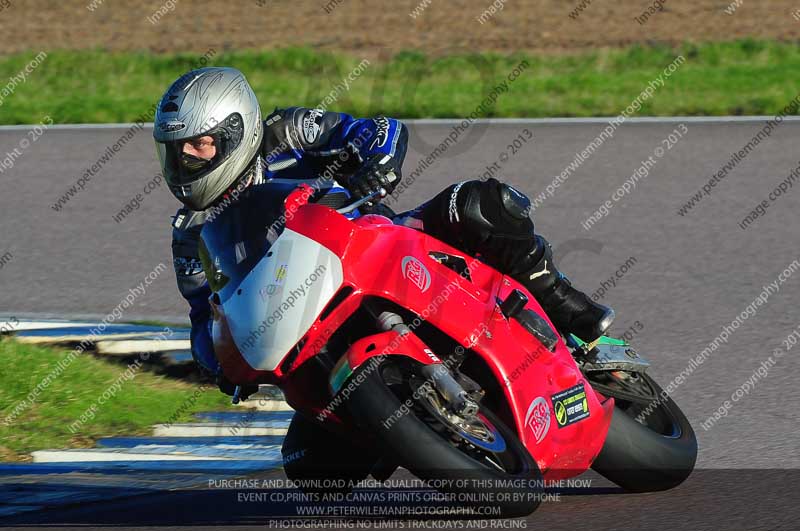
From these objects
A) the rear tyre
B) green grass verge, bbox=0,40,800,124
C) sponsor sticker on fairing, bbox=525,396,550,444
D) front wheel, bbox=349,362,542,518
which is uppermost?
sponsor sticker on fairing, bbox=525,396,550,444

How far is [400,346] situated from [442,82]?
11.5m

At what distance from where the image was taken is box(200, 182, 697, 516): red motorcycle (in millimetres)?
4074

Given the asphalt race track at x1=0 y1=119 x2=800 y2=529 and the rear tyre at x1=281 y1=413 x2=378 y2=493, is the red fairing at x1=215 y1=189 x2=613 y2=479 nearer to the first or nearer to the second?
the asphalt race track at x1=0 y1=119 x2=800 y2=529

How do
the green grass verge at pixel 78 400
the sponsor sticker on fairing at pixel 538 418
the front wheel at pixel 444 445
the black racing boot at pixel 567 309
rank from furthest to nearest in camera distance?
the green grass verge at pixel 78 400
the black racing boot at pixel 567 309
the sponsor sticker on fairing at pixel 538 418
the front wheel at pixel 444 445

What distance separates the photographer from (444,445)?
3.98m

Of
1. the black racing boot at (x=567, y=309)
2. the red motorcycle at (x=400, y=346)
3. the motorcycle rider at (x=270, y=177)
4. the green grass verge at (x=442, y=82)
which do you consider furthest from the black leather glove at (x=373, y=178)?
the green grass verge at (x=442, y=82)

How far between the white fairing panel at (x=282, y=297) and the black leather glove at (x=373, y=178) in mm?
500

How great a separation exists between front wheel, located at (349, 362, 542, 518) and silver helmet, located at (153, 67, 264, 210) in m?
0.96

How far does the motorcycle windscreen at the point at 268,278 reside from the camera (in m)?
4.18

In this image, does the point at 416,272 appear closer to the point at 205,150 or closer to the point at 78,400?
the point at 205,150

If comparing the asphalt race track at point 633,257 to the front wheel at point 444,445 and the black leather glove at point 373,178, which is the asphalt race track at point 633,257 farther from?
the black leather glove at point 373,178

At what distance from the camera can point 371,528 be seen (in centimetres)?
457

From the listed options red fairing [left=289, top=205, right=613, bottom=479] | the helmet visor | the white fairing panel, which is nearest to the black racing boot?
red fairing [left=289, top=205, right=613, bottom=479]

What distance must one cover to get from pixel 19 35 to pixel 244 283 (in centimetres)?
1710
